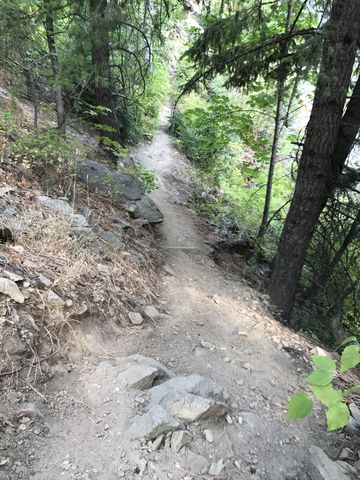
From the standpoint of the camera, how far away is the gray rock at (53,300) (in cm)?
314

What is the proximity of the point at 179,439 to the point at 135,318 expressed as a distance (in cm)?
166

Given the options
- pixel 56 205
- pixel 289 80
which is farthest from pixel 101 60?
pixel 56 205

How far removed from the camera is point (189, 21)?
21859mm

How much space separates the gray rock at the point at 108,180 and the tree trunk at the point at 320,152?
303cm

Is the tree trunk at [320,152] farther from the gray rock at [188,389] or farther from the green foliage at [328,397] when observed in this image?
the green foliage at [328,397]

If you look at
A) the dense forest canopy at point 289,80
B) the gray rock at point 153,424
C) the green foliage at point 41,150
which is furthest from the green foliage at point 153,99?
the gray rock at point 153,424

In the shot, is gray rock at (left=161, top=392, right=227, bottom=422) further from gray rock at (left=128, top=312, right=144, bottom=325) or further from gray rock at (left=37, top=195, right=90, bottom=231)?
gray rock at (left=37, top=195, right=90, bottom=231)

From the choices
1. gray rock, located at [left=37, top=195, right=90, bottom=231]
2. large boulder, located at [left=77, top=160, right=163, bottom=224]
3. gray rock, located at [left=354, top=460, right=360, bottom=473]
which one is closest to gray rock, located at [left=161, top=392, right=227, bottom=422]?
gray rock, located at [left=354, top=460, right=360, bottom=473]

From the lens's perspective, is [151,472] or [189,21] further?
[189,21]

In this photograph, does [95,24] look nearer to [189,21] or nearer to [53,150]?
[53,150]

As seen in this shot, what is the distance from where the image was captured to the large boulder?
629cm

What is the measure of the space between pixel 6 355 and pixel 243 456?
6.30ft

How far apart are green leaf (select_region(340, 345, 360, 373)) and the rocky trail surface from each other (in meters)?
1.27

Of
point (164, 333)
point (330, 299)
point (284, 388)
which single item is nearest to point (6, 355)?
point (164, 333)
